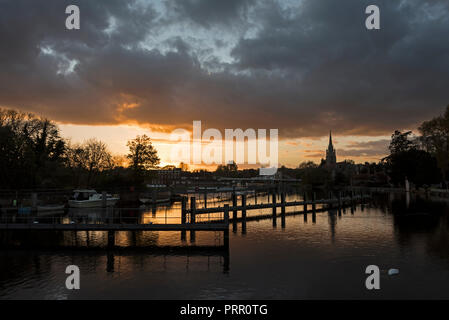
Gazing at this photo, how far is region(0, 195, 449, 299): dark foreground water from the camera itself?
17.0m

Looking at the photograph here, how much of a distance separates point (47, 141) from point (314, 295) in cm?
7331

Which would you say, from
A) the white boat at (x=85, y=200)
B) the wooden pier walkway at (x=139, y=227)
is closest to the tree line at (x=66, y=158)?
the white boat at (x=85, y=200)

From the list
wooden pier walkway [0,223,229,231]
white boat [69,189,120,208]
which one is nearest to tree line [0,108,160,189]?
→ white boat [69,189,120,208]

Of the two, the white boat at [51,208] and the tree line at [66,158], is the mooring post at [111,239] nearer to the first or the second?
the white boat at [51,208]

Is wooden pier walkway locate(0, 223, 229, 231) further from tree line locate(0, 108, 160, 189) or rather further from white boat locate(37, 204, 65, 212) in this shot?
tree line locate(0, 108, 160, 189)

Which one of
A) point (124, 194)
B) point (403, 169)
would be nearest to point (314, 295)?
point (124, 194)

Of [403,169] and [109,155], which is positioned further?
[403,169]

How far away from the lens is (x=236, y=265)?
2180cm

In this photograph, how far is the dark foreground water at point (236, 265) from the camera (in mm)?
16969

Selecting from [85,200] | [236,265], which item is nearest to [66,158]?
[85,200]

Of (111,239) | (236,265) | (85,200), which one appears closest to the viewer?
(236,265)

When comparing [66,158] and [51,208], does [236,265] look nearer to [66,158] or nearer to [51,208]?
[51,208]
